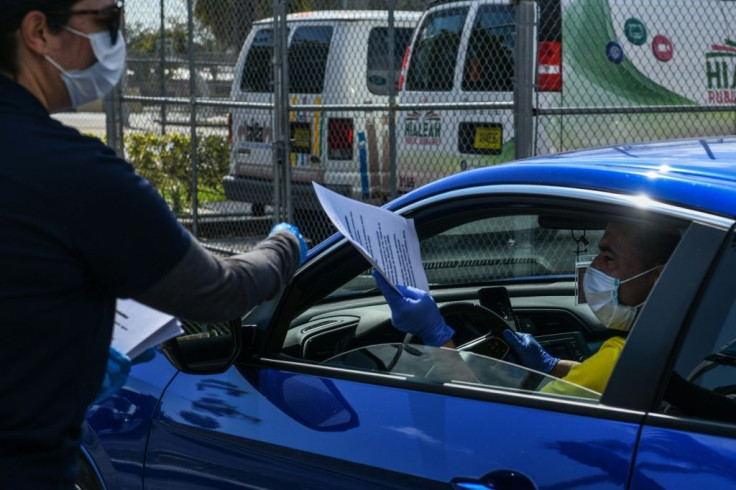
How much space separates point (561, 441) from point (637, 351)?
234mm

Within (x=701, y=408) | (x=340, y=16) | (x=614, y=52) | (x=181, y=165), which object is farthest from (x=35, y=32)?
(x=181, y=165)

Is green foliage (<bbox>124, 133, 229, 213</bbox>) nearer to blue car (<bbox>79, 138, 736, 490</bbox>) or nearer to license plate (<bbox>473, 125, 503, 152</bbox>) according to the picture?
license plate (<bbox>473, 125, 503, 152</bbox>)

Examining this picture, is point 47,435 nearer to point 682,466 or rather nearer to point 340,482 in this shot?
point 340,482

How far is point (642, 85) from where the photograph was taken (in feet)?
27.3

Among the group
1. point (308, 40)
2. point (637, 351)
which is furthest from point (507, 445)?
point (308, 40)

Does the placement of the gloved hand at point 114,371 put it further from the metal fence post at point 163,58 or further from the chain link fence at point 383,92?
the metal fence post at point 163,58

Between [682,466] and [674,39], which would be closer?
[682,466]

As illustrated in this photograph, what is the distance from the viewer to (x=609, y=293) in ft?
9.30

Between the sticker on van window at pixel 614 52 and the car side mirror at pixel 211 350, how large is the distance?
5617mm

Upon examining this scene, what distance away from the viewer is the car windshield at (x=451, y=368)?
2500 mm

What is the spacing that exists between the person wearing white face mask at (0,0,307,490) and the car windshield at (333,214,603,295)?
2865mm

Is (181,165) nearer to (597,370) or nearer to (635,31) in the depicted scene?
(635,31)

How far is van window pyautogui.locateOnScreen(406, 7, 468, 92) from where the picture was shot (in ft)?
29.5

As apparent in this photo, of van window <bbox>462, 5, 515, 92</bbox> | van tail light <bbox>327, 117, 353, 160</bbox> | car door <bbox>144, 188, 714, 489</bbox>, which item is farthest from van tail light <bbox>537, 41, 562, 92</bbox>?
car door <bbox>144, 188, 714, 489</bbox>
